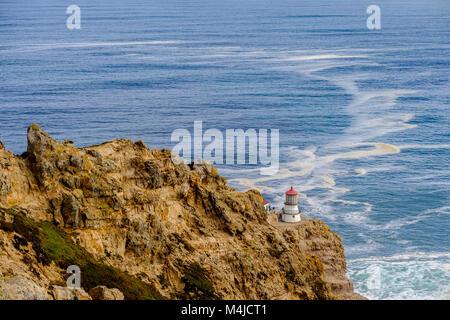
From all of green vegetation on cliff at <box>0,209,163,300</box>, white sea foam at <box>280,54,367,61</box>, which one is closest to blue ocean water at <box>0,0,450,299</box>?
white sea foam at <box>280,54,367,61</box>

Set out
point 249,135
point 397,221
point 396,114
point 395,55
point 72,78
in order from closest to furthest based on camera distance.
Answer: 1. point 397,221
2. point 249,135
3. point 396,114
4. point 72,78
5. point 395,55

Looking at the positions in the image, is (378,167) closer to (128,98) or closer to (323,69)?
(128,98)

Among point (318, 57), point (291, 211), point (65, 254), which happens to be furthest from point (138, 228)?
point (318, 57)

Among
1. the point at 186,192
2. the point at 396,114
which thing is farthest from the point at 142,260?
the point at 396,114

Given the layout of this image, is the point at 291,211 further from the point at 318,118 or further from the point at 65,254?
the point at 318,118

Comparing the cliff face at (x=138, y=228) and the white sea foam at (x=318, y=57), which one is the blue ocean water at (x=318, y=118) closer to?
the white sea foam at (x=318, y=57)

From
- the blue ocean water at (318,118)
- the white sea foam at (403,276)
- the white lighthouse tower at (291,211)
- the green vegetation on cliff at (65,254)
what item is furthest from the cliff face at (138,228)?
the blue ocean water at (318,118)
